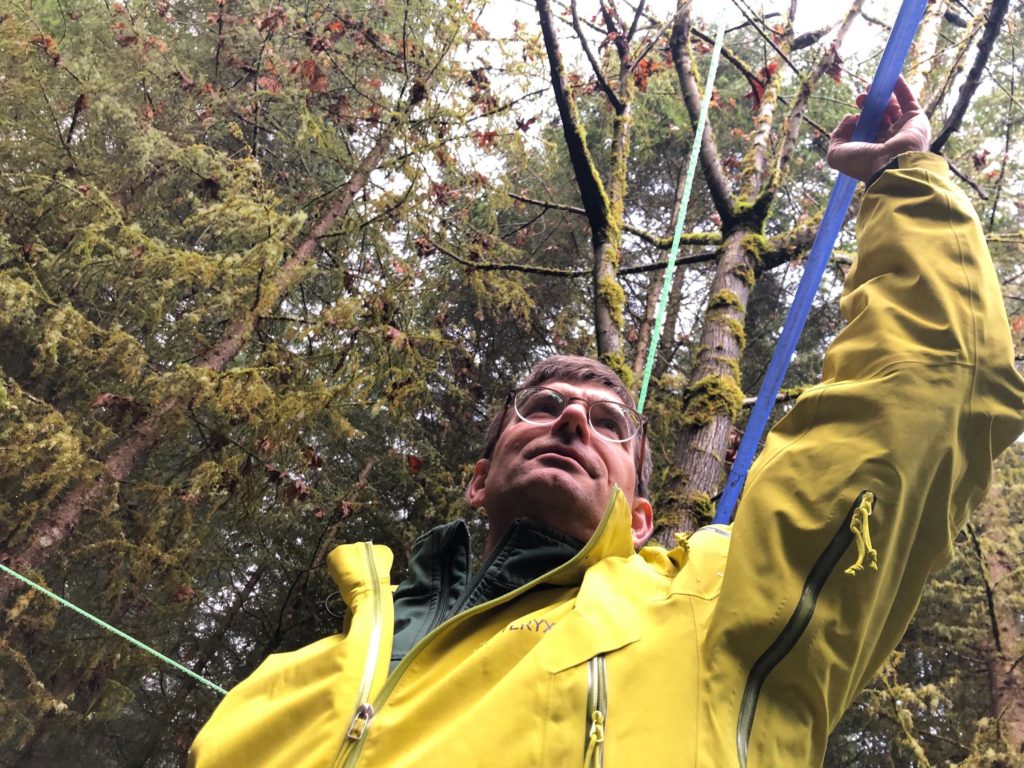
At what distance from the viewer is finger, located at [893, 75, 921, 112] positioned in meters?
1.65

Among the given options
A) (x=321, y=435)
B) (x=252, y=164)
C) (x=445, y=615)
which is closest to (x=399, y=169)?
(x=252, y=164)

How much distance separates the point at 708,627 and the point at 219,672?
665 centimetres

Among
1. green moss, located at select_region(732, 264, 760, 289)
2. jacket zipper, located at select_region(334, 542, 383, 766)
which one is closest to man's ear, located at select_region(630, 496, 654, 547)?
jacket zipper, located at select_region(334, 542, 383, 766)

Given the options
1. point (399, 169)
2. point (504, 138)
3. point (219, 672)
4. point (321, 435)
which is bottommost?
point (219, 672)

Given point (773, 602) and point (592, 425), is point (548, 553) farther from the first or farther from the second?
point (773, 602)

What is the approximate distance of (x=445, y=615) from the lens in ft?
5.86

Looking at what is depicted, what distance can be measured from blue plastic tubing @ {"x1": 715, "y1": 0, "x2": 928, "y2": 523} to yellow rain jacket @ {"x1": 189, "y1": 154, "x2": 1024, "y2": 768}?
→ 325mm

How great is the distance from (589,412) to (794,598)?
1.25 metres

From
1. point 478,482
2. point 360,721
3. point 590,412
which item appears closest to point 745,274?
point 590,412

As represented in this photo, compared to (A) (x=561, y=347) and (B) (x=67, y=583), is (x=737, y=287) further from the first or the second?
(B) (x=67, y=583)

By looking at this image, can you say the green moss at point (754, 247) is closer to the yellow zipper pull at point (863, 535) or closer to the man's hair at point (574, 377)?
the man's hair at point (574, 377)

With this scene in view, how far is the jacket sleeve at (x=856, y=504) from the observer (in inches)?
44.5

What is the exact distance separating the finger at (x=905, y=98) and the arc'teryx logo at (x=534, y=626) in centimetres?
145

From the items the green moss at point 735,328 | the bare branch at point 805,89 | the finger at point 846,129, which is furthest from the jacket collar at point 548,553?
the bare branch at point 805,89
